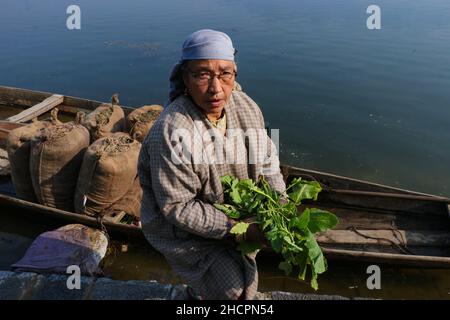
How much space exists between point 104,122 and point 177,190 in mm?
4040

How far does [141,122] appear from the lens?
17.5ft

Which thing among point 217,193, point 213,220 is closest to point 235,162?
point 217,193

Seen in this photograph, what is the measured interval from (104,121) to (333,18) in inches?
625

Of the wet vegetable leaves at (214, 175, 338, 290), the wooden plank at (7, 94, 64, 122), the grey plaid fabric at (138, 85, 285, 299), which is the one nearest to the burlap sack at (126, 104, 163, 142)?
the wooden plank at (7, 94, 64, 122)

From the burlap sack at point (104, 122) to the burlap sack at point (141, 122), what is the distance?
252 millimetres

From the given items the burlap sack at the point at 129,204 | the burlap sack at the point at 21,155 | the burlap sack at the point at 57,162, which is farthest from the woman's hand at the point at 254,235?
the burlap sack at the point at 21,155

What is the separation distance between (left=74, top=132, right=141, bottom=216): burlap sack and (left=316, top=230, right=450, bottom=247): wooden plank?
→ 2567mm

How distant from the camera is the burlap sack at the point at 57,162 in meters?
4.18

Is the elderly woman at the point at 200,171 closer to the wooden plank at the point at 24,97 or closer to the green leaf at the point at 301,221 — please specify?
the green leaf at the point at 301,221

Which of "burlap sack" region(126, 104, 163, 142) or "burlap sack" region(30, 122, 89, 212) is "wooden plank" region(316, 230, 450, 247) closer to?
"burlap sack" region(126, 104, 163, 142)

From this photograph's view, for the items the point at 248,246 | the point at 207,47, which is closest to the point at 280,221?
the point at 248,246

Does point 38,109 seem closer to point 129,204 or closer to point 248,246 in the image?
point 129,204

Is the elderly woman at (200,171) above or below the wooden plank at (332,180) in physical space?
above

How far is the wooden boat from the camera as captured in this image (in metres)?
4.31
